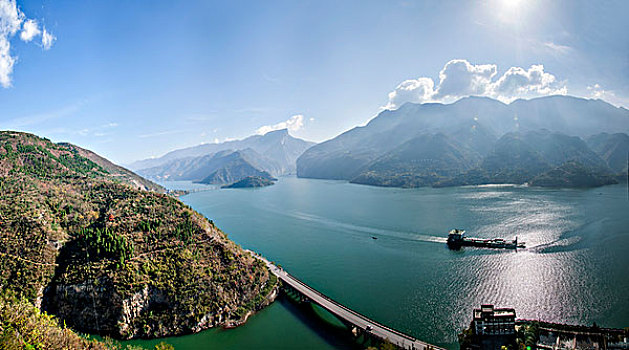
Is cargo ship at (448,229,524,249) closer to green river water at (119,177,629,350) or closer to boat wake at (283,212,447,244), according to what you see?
green river water at (119,177,629,350)

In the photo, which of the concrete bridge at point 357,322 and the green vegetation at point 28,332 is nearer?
the green vegetation at point 28,332

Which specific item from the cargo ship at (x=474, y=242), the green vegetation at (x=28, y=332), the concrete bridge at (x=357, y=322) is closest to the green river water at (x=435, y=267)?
the concrete bridge at (x=357, y=322)

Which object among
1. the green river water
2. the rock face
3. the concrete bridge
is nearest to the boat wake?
the green river water

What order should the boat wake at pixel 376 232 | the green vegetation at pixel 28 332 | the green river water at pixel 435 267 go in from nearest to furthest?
the green vegetation at pixel 28 332
the green river water at pixel 435 267
the boat wake at pixel 376 232

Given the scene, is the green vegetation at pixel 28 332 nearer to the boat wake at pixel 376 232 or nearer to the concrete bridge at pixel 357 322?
the concrete bridge at pixel 357 322

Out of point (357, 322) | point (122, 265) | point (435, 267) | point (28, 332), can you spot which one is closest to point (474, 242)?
point (435, 267)

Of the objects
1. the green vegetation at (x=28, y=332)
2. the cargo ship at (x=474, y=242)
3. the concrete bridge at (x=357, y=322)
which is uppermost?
the green vegetation at (x=28, y=332)

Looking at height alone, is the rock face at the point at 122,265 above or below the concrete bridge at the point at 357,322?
above
